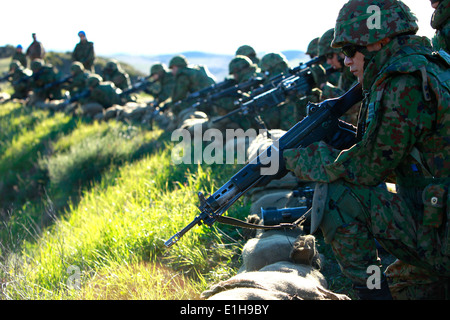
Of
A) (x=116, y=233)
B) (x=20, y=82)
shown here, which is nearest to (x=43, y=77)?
(x=20, y=82)

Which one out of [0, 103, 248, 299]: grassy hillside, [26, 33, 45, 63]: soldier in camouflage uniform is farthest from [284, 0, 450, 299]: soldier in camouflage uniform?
[26, 33, 45, 63]: soldier in camouflage uniform

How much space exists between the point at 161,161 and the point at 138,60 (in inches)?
1599

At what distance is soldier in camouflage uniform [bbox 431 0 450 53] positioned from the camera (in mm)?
3650

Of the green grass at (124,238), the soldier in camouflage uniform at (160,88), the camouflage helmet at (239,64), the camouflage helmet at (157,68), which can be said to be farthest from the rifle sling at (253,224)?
the camouflage helmet at (157,68)

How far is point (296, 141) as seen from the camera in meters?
2.65

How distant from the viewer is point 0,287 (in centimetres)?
344

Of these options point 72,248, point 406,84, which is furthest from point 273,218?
point 72,248

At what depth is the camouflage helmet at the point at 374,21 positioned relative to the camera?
2197 millimetres

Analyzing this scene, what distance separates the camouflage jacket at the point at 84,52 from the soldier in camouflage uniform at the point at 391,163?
1456 centimetres

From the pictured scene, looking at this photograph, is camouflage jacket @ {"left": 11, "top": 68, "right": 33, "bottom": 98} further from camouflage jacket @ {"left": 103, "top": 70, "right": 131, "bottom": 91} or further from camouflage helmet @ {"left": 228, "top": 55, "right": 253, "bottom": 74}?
camouflage helmet @ {"left": 228, "top": 55, "right": 253, "bottom": 74}

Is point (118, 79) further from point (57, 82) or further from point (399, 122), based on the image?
point (399, 122)

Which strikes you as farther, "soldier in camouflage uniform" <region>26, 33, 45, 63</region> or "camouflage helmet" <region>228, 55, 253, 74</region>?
"soldier in camouflage uniform" <region>26, 33, 45, 63</region>

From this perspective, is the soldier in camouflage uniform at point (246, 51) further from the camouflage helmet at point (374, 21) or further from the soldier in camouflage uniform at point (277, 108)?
the camouflage helmet at point (374, 21)
